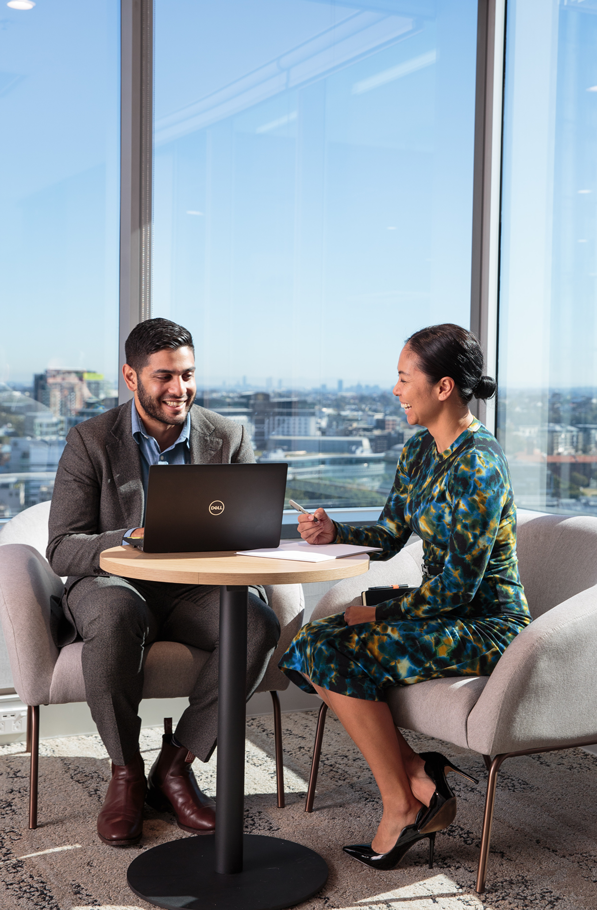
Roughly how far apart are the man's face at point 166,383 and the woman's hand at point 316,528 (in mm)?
485

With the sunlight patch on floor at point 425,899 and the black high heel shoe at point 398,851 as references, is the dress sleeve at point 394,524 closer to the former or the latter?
the black high heel shoe at point 398,851

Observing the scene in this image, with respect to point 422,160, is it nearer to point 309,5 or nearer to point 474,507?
point 309,5

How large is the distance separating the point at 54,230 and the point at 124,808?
1.94 m

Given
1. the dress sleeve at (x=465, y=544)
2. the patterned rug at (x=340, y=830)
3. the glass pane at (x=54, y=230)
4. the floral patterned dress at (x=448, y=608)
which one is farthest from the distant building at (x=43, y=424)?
the dress sleeve at (x=465, y=544)

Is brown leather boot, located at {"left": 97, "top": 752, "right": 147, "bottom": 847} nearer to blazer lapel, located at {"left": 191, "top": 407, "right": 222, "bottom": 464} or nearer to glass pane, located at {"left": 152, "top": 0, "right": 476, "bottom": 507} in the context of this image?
blazer lapel, located at {"left": 191, "top": 407, "right": 222, "bottom": 464}

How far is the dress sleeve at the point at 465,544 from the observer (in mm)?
2053

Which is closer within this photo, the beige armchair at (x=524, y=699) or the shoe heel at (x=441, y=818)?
the beige armchair at (x=524, y=699)

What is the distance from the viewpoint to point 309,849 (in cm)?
215

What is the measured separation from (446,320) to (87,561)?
79.1 inches

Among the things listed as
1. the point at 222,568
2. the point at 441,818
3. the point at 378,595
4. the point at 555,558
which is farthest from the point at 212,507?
the point at 555,558

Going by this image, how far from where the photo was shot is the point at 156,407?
8.01 ft

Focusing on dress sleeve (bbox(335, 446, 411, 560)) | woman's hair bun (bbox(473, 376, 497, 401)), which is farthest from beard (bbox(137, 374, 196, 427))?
woman's hair bun (bbox(473, 376, 497, 401))

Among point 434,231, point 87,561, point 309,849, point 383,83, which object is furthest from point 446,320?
point 309,849

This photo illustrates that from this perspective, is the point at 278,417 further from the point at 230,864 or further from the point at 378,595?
the point at 230,864
